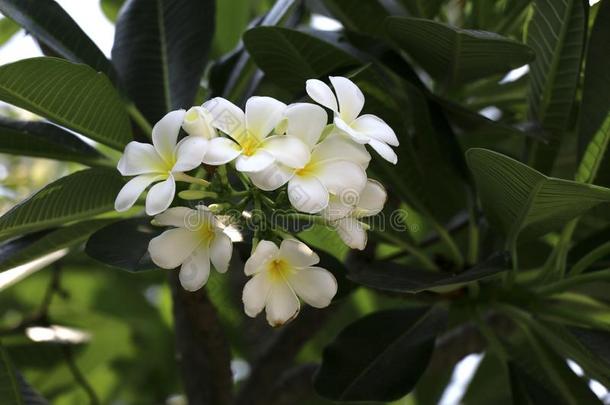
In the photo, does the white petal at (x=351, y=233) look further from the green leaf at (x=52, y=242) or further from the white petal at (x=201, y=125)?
the green leaf at (x=52, y=242)

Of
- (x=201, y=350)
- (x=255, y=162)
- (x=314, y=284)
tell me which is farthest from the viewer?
(x=201, y=350)

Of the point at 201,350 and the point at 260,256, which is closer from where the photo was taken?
the point at 260,256

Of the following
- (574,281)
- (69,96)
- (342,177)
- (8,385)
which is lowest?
(574,281)

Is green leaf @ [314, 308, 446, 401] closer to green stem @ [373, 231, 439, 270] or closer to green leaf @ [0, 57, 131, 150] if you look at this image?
green stem @ [373, 231, 439, 270]

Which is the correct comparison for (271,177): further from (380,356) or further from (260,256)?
(380,356)

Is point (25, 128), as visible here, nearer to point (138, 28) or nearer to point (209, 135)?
point (138, 28)

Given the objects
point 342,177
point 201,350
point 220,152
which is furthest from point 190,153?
point 201,350

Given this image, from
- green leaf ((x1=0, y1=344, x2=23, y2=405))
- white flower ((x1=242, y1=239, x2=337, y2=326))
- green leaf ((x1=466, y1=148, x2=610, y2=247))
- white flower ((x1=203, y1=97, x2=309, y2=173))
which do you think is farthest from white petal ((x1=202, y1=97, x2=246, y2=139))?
green leaf ((x1=0, y1=344, x2=23, y2=405))
